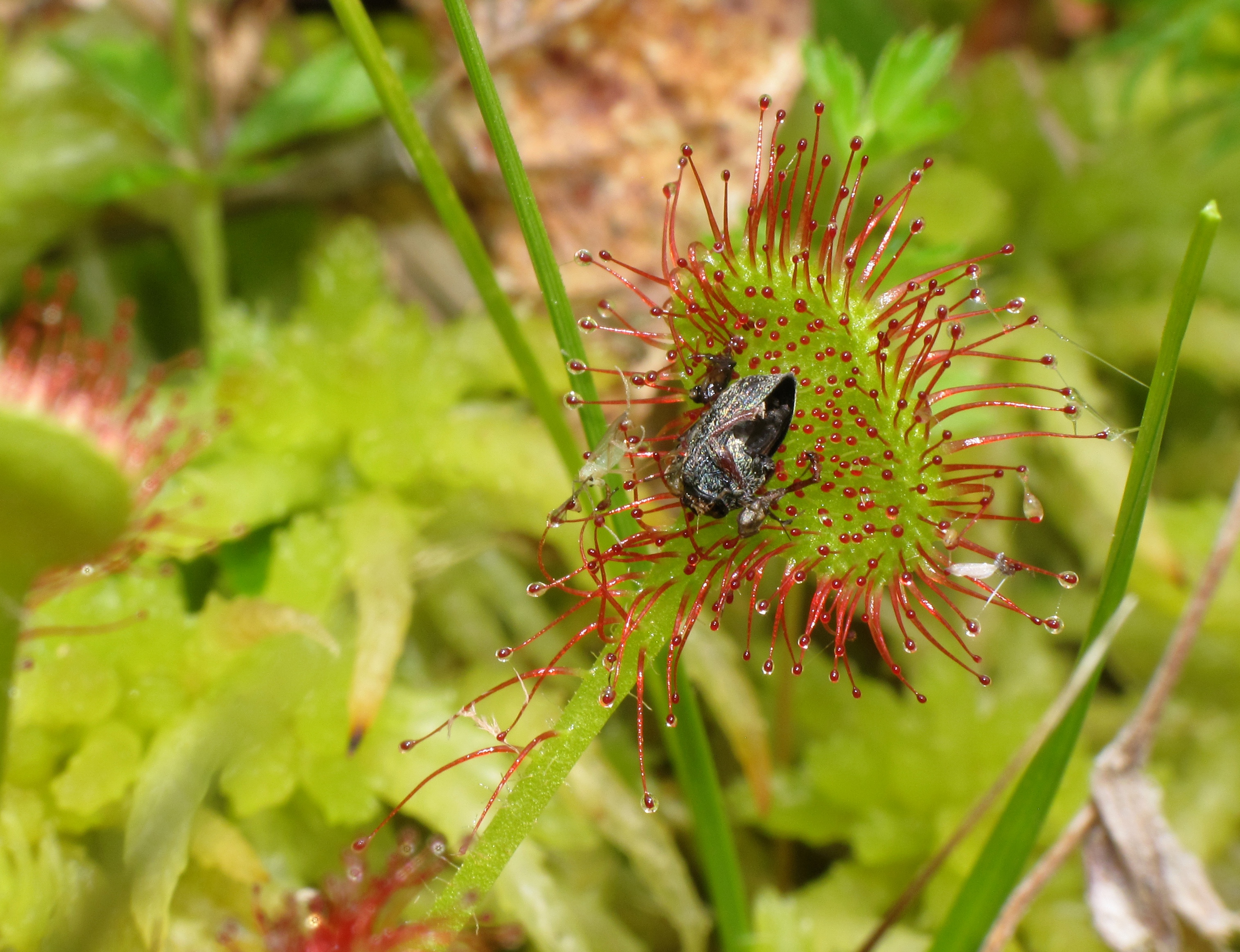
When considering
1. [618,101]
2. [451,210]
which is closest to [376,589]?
[451,210]

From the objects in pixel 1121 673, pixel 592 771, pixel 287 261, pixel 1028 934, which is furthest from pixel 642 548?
pixel 287 261

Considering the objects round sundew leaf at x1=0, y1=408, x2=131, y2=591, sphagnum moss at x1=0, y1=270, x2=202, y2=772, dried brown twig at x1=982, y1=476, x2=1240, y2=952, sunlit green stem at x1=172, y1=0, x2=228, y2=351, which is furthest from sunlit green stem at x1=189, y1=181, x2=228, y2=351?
dried brown twig at x1=982, y1=476, x2=1240, y2=952

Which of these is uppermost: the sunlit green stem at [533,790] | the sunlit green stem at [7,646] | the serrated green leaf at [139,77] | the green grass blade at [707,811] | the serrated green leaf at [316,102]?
the serrated green leaf at [139,77]

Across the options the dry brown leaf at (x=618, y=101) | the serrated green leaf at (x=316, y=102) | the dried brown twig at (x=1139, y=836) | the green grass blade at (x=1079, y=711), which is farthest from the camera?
the dry brown leaf at (x=618, y=101)

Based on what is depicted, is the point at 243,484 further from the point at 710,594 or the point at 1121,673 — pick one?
the point at 1121,673

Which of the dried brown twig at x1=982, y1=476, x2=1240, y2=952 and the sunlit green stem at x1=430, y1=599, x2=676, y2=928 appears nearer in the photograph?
the sunlit green stem at x1=430, y1=599, x2=676, y2=928

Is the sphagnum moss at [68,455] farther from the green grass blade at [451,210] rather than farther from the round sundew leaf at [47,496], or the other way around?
the green grass blade at [451,210]

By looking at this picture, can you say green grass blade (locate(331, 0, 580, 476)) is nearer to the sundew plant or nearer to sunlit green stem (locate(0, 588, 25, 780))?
the sundew plant

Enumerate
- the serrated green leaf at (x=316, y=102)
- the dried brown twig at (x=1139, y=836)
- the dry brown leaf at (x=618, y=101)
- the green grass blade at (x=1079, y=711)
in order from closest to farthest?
the green grass blade at (x=1079, y=711), the dried brown twig at (x=1139, y=836), the serrated green leaf at (x=316, y=102), the dry brown leaf at (x=618, y=101)

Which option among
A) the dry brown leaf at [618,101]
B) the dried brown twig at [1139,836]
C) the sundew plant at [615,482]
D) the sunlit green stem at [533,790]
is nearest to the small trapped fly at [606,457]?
the sundew plant at [615,482]
